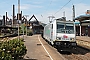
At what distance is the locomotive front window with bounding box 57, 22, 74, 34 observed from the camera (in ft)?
62.1

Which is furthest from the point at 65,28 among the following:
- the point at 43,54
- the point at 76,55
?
the point at 43,54

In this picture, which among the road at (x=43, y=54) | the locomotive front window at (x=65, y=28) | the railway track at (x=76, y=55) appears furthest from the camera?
the locomotive front window at (x=65, y=28)

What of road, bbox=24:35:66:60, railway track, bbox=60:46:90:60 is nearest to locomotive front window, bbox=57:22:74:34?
road, bbox=24:35:66:60

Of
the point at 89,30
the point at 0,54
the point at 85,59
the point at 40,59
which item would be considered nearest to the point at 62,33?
the point at 85,59

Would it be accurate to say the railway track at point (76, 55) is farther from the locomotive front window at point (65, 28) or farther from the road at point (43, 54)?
the locomotive front window at point (65, 28)

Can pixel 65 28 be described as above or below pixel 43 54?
above

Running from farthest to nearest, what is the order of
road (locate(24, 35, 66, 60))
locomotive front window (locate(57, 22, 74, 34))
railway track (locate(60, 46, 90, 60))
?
locomotive front window (locate(57, 22, 74, 34))
railway track (locate(60, 46, 90, 60))
road (locate(24, 35, 66, 60))

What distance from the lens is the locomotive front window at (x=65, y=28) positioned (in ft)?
62.1

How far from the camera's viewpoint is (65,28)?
1909 centimetres

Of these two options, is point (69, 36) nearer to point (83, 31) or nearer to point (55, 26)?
point (55, 26)

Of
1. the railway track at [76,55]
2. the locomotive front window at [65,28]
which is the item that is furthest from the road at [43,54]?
the locomotive front window at [65,28]

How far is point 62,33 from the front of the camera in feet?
61.4

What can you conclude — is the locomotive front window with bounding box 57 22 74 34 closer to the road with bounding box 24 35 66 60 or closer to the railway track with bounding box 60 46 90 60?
the road with bounding box 24 35 66 60

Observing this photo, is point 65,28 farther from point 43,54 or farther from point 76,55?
point 43,54
